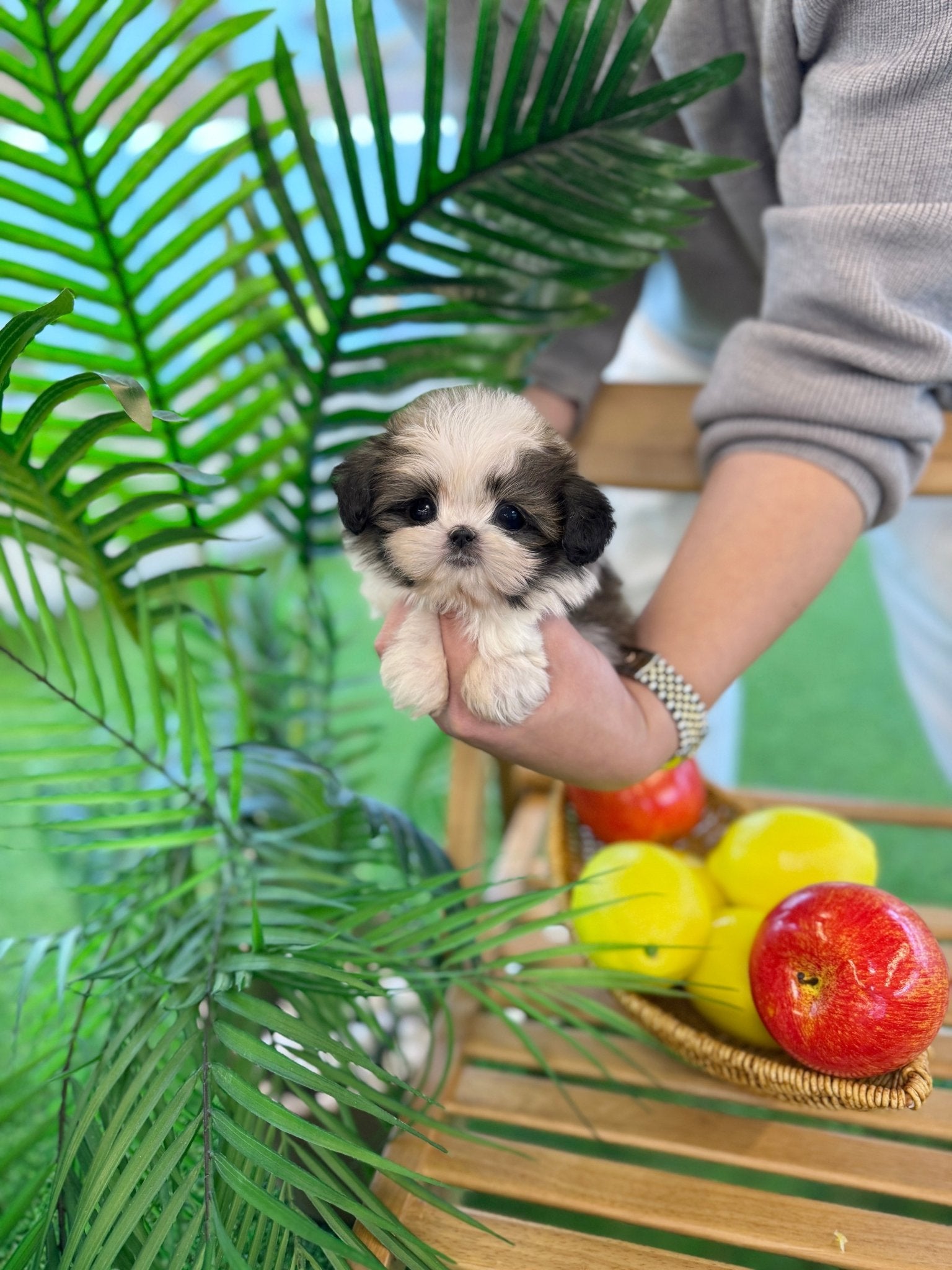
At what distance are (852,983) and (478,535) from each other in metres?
0.50

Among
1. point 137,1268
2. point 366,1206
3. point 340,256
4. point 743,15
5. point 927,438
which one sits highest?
point 743,15

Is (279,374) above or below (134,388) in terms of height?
below

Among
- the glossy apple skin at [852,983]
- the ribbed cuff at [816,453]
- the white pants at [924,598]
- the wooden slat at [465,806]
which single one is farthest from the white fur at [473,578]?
the white pants at [924,598]

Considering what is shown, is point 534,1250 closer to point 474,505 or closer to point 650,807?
point 650,807

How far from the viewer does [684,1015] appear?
1.02 meters

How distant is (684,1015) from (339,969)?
1.55 ft

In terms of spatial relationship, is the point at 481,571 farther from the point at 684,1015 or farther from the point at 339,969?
the point at 684,1015

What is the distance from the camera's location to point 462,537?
702 mm

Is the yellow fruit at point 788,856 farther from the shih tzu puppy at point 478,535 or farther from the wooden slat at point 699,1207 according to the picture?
the shih tzu puppy at point 478,535

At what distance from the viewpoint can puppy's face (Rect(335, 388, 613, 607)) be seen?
2.32 ft

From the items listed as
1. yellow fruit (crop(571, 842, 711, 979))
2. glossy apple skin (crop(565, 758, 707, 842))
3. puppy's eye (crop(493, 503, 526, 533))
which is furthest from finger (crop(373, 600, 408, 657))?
glossy apple skin (crop(565, 758, 707, 842))

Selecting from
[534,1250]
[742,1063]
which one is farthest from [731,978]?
[534,1250]

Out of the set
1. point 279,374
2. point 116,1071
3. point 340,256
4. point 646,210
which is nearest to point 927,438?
point 646,210

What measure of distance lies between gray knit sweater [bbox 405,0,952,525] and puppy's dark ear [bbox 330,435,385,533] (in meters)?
0.39
